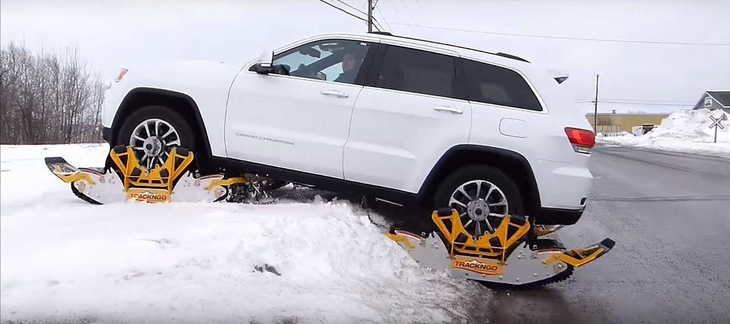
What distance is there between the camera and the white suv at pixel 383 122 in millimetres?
4578

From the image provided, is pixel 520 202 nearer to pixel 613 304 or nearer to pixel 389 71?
pixel 613 304

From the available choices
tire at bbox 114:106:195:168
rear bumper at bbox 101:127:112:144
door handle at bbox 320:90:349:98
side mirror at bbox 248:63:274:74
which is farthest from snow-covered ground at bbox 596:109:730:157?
rear bumper at bbox 101:127:112:144

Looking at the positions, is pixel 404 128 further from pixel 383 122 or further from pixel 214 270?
pixel 214 270

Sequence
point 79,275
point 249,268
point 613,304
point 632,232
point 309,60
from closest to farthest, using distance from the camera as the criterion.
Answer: point 79,275 < point 249,268 < point 613,304 < point 309,60 < point 632,232

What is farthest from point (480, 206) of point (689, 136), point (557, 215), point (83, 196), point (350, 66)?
point (689, 136)

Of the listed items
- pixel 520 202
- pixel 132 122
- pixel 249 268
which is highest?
pixel 132 122

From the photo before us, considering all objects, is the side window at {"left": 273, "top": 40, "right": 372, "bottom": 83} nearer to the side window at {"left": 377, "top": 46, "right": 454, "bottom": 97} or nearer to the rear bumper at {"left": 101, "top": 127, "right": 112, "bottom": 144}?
the side window at {"left": 377, "top": 46, "right": 454, "bottom": 97}

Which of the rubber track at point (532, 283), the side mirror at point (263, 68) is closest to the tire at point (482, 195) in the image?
the rubber track at point (532, 283)

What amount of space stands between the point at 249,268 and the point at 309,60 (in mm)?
2085

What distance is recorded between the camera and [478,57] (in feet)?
16.1

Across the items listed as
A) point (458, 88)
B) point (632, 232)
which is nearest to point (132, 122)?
point (458, 88)

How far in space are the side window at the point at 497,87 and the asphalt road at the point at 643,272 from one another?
155 cm

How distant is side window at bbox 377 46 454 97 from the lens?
15.8ft

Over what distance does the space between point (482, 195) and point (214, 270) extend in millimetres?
2213
